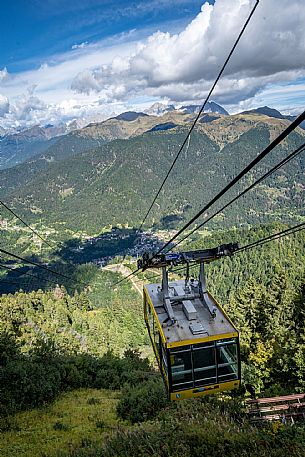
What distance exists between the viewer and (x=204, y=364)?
9516 mm

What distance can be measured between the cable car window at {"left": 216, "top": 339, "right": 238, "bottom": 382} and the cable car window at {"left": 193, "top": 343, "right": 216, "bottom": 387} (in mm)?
181

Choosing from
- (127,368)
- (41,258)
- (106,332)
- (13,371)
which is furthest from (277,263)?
(41,258)

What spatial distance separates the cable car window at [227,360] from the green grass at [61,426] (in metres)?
5.62

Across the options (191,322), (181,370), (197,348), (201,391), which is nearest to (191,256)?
(191,322)

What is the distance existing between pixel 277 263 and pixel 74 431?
8867cm

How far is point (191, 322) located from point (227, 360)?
1.45 metres

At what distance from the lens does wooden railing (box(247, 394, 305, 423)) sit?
44.9 ft

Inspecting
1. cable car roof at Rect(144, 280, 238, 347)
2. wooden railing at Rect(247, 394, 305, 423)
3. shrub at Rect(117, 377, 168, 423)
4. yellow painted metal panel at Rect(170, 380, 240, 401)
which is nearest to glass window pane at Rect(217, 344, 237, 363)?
cable car roof at Rect(144, 280, 238, 347)

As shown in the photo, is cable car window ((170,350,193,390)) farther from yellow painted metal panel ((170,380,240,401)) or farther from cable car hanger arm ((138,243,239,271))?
cable car hanger arm ((138,243,239,271))

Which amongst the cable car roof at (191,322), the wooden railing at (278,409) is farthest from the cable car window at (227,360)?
the wooden railing at (278,409)

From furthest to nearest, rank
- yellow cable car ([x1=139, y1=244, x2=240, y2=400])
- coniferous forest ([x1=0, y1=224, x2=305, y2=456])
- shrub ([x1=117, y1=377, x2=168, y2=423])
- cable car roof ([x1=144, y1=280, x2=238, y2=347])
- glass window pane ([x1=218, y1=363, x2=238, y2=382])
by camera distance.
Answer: shrub ([x1=117, y1=377, x2=168, y2=423]) < coniferous forest ([x1=0, y1=224, x2=305, y2=456]) < glass window pane ([x1=218, y1=363, x2=238, y2=382]) < cable car roof ([x1=144, y1=280, x2=238, y2=347]) < yellow cable car ([x1=139, y1=244, x2=240, y2=400])

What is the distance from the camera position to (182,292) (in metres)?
11.8

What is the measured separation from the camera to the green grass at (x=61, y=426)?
1243 cm

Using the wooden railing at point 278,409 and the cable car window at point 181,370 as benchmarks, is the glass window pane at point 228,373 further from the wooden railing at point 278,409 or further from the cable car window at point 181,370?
the wooden railing at point 278,409
